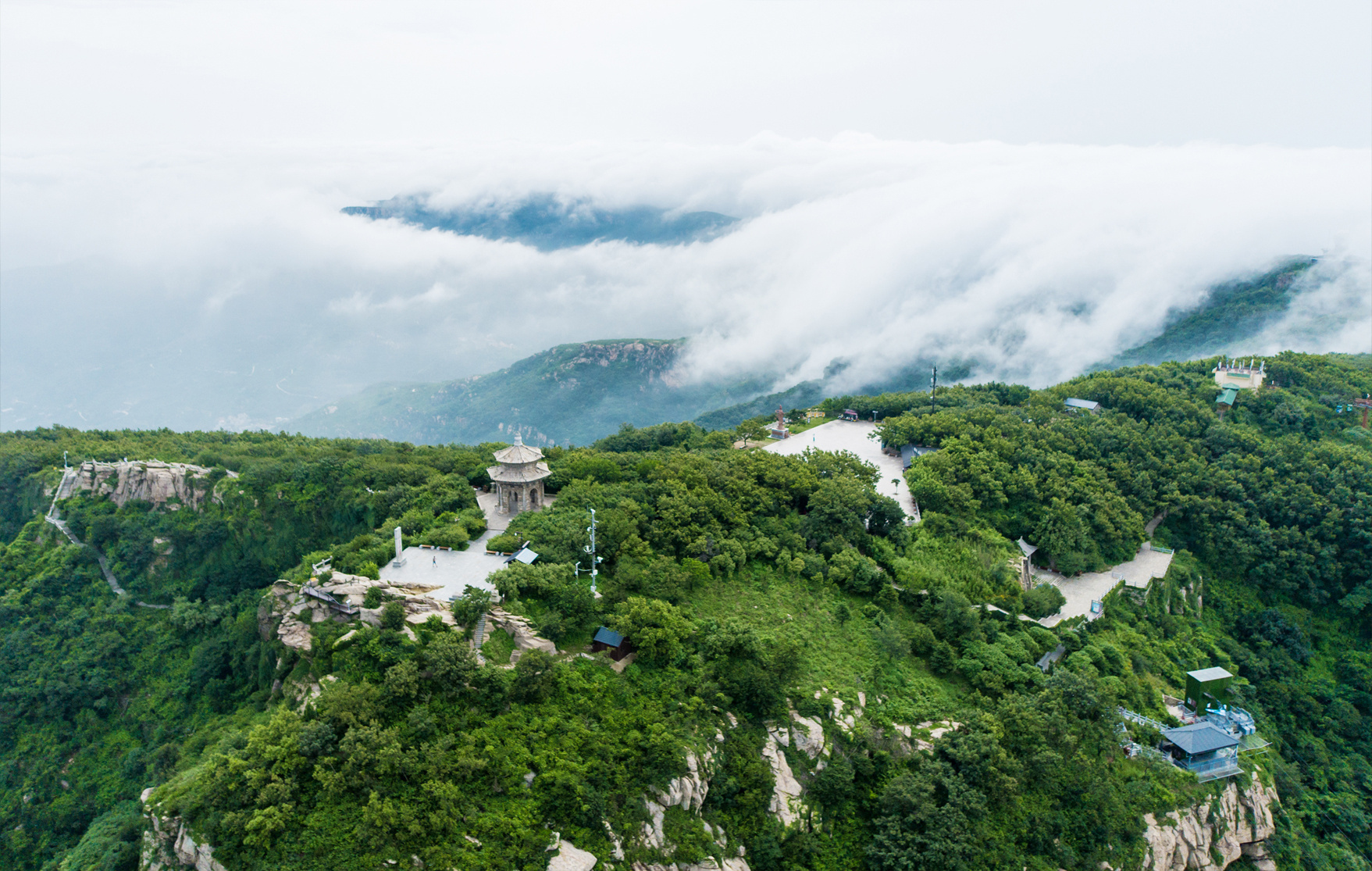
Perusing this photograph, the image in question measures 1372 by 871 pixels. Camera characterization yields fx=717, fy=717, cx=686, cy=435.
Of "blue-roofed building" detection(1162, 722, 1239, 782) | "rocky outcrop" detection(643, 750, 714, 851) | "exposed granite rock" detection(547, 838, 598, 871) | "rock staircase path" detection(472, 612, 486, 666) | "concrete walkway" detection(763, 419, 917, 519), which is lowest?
Result: "blue-roofed building" detection(1162, 722, 1239, 782)

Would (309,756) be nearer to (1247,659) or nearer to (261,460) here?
(261,460)

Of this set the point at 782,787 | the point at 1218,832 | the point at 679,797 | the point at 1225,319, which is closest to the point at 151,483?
the point at 679,797

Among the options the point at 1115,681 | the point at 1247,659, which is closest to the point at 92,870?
the point at 1115,681

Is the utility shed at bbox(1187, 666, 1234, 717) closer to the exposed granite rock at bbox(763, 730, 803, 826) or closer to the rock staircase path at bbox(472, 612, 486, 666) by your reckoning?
the exposed granite rock at bbox(763, 730, 803, 826)

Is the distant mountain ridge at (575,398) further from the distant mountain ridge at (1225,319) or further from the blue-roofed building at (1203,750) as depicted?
the blue-roofed building at (1203,750)

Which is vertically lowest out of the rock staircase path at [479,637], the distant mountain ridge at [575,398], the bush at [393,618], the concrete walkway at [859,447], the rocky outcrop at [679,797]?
the distant mountain ridge at [575,398]

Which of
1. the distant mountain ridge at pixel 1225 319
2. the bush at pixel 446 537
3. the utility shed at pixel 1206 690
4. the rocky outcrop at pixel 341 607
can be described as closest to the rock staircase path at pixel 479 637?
the rocky outcrop at pixel 341 607

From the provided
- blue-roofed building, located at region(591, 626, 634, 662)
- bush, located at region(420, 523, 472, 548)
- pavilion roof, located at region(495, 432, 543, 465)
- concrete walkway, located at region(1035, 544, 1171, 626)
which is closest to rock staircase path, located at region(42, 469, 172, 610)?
bush, located at region(420, 523, 472, 548)
